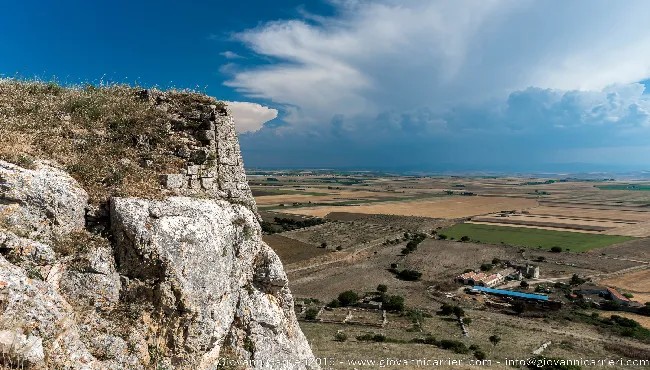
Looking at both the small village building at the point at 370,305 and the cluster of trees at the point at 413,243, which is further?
the cluster of trees at the point at 413,243

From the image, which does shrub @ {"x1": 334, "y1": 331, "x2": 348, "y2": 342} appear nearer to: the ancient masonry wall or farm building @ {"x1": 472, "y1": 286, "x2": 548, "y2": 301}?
the ancient masonry wall

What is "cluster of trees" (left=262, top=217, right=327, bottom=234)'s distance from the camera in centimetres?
9119

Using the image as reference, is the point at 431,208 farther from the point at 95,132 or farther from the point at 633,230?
the point at 95,132

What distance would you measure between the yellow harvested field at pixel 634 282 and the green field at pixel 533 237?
58.5ft

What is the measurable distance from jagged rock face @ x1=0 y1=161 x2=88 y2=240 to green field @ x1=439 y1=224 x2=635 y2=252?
9110 cm

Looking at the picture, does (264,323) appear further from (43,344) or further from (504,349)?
(504,349)

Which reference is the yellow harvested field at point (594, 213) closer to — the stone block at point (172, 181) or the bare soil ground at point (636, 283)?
the bare soil ground at point (636, 283)

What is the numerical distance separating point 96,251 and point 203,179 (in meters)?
3.69

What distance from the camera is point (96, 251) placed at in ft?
25.1

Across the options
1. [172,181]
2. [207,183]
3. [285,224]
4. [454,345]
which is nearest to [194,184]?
[207,183]

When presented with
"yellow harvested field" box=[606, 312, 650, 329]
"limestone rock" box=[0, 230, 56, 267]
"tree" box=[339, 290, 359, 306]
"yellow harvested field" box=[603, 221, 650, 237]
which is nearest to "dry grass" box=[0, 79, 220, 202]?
"limestone rock" box=[0, 230, 56, 267]

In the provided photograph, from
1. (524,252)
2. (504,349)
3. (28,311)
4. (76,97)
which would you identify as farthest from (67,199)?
(524,252)

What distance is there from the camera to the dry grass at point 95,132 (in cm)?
866

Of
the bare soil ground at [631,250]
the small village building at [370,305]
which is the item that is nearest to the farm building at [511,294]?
the small village building at [370,305]
